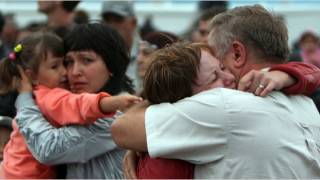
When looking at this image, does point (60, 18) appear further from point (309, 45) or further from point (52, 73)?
point (309, 45)

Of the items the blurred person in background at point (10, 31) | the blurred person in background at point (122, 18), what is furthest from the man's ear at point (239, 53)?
the blurred person in background at point (10, 31)

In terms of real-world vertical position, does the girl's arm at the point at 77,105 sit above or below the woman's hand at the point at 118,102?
below

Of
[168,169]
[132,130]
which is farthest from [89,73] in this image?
[168,169]

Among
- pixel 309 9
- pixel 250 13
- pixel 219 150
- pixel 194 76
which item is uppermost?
pixel 250 13

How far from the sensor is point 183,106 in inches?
92.4

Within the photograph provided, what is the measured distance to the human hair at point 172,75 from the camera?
242cm

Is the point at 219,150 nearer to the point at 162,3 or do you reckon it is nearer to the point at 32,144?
the point at 32,144

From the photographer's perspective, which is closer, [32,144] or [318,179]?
[318,179]

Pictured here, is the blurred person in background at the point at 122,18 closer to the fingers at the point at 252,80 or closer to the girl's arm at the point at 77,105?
the girl's arm at the point at 77,105

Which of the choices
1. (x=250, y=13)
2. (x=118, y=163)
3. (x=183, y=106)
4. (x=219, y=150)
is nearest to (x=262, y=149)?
(x=219, y=150)

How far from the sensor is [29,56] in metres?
3.40

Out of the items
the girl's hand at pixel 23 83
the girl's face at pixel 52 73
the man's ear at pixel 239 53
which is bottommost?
the girl's hand at pixel 23 83

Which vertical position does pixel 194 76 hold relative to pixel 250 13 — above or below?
below

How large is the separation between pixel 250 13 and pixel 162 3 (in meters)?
7.71
